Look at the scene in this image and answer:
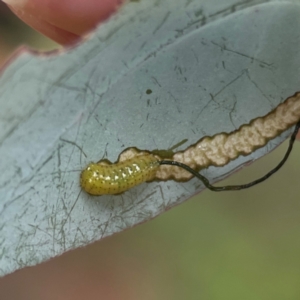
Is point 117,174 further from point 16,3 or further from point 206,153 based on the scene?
point 16,3

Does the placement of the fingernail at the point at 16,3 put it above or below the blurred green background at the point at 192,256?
above

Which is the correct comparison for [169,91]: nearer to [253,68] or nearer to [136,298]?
[253,68]

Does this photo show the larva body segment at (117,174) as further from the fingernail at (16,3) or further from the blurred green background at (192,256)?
the blurred green background at (192,256)

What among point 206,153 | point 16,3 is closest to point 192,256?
point 206,153

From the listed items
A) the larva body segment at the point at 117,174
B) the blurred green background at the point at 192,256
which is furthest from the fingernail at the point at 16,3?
the blurred green background at the point at 192,256

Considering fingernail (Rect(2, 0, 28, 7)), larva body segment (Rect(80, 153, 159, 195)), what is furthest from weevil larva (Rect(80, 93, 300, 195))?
fingernail (Rect(2, 0, 28, 7))

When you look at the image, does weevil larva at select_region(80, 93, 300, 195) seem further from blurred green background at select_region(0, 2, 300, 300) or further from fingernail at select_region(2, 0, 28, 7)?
blurred green background at select_region(0, 2, 300, 300)
